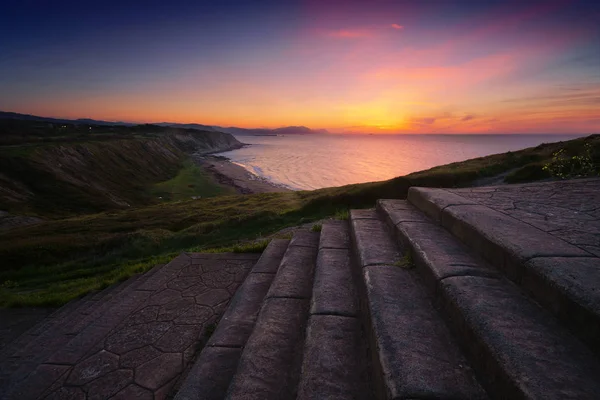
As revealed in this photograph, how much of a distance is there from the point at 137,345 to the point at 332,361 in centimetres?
246

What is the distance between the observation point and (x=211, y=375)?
2.52 m

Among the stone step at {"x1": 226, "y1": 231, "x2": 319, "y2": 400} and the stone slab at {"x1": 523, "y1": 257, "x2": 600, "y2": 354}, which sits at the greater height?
the stone slab at {"x1": 523, "y1": 257, "x2": 600, "y2": 354}

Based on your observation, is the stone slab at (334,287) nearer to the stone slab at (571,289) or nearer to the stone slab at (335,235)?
the stone slab at (335,235)

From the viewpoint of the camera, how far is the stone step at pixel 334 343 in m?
1.97

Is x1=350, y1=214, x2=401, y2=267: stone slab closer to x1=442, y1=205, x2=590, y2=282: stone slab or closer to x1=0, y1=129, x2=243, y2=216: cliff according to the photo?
x1=442, y1=205, x2=590, y2=282: stone slab

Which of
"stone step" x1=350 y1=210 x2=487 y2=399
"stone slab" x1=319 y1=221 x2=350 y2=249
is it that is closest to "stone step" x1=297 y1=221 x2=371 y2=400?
"stone step" x1=350 y1=210 x2=487 y2=399

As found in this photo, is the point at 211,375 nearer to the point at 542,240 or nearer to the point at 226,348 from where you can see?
the point at 226,348

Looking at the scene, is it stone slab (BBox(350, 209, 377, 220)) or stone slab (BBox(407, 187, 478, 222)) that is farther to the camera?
stone slab (BBox(350, 209, 377, 220))

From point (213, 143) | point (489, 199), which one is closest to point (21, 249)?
point (489, 199)

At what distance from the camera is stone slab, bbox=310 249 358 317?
281cm

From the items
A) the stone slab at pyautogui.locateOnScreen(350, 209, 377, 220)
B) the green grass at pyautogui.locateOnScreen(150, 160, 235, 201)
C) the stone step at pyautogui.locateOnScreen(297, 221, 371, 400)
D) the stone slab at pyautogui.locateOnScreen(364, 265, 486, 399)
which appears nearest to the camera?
the stone slab at pyautogui.locateOnScreen(364, 265, 486, 399)

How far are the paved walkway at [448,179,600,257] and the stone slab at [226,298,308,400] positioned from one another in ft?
9.22

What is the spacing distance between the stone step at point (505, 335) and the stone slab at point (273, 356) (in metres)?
1.34

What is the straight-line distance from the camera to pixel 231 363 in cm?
264
